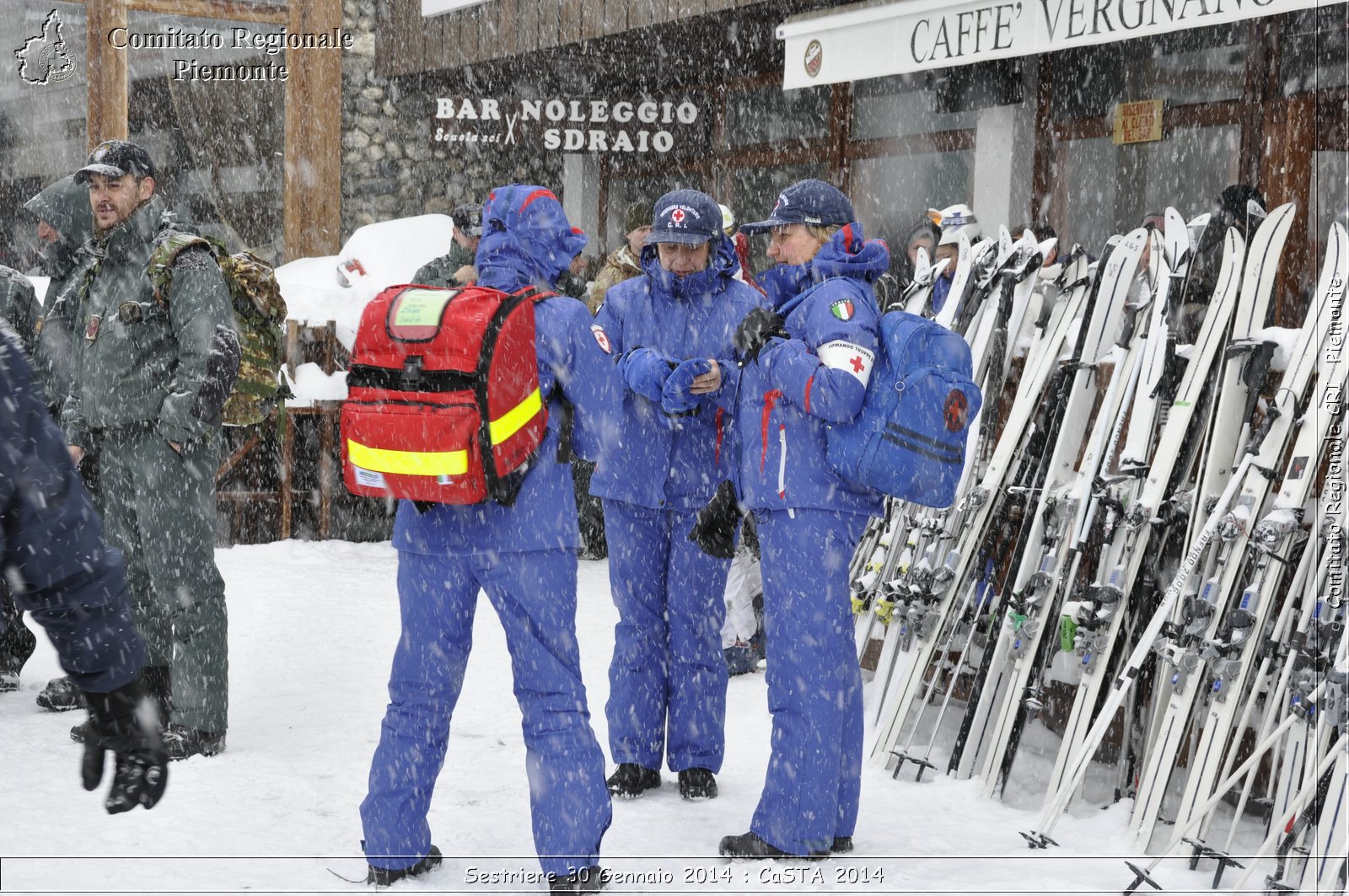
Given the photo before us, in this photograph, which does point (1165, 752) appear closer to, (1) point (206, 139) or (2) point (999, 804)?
(2) point (999, 804)

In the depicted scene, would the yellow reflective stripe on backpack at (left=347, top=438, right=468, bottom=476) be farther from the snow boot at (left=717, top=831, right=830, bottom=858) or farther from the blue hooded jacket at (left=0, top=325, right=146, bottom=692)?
the snow boot at (left=717, top=831, right=830, bottom=858)

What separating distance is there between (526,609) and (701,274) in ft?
4.37

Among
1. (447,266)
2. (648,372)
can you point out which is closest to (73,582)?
(648,372)

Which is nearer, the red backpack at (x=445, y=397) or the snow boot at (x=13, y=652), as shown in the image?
the red backpack at (x=445, y=397)

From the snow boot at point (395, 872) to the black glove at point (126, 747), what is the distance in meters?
1.48

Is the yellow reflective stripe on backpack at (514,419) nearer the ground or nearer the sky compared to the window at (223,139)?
nearer the ground

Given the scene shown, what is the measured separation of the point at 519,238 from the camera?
11.4ft

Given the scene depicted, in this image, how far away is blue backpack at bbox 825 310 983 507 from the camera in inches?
140

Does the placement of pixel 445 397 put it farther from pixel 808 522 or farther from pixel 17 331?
pixel 17 331

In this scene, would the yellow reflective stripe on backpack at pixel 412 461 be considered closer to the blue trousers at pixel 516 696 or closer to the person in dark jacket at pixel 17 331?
the blue trousers at pixel 516 696

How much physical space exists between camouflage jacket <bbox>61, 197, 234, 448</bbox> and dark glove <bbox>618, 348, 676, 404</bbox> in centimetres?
140

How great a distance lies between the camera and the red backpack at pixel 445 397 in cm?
319

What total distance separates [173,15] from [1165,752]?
9.74 metres

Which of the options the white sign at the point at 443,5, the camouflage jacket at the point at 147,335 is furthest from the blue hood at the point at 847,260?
the white sign at the point at 443,5
